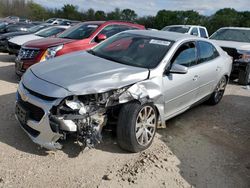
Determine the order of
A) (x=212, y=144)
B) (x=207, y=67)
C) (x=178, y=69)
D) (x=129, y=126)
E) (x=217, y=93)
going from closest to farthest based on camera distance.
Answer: (x=129, y=126) → (x=178, y=69) → (x=212, y=144) → (x=207, y=67) → (x=217, y=93)

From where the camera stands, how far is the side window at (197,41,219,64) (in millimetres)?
5246

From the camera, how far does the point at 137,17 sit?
3812cm

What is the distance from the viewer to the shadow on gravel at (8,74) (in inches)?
285

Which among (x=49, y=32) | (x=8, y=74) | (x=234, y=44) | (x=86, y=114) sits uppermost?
(x=234, y=44)

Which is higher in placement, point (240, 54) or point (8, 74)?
point (240, 54)

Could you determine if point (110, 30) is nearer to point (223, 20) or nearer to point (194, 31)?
point (194, 31)

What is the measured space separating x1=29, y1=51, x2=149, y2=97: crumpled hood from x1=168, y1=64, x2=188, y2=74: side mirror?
1.42ft

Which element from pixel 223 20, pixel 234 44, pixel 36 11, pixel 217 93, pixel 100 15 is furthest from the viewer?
pixel 36 11

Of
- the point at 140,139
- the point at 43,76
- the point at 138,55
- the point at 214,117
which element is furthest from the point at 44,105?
the point at 214,117

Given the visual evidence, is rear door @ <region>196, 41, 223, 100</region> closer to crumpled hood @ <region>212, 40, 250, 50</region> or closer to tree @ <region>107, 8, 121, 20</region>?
crumpled hood @ <region>212, 40, 250, 50</region>

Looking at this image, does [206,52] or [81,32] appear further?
[81,32]

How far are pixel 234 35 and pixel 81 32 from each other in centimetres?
552

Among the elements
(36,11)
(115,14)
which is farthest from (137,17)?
(36,11)

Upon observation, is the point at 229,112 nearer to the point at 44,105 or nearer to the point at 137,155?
the point at 137,155
